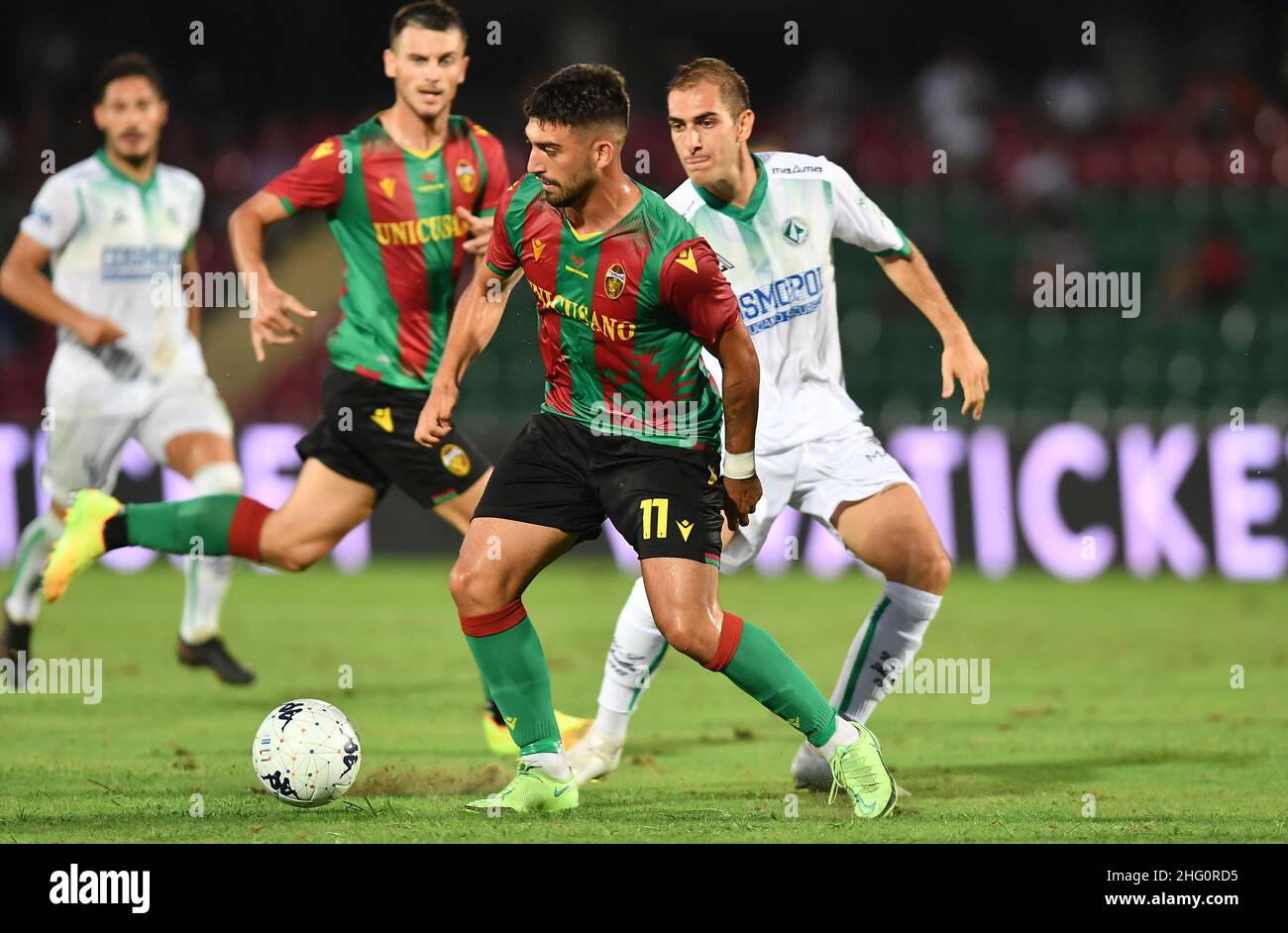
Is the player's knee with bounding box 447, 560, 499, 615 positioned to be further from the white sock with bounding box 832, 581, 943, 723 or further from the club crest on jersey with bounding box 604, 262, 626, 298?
the white sock with bounding box 832, 581, 943, 723

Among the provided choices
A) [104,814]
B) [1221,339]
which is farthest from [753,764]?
[1221,339]

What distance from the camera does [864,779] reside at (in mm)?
5539

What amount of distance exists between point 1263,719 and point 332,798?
4254 millimetres

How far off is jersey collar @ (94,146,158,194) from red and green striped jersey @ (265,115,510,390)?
7.32 ft

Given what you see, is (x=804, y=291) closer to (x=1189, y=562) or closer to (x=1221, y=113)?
(x=1189, y=562)

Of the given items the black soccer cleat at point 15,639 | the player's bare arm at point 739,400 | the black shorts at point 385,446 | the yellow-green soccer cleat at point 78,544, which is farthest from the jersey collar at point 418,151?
the black soccer cleat at point 15,639

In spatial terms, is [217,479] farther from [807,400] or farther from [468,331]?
[807,400]

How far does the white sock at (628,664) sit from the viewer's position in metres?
6.36

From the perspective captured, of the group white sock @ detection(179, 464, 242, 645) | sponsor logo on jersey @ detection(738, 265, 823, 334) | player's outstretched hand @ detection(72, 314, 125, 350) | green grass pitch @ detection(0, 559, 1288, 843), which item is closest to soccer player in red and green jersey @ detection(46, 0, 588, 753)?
green grass pitch @ detection(0, 559, 1288, 843)

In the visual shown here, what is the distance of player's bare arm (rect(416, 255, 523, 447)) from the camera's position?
571 cm

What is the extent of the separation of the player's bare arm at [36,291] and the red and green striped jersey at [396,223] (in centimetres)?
200

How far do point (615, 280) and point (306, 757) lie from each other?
5.76 feet

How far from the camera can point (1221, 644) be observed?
10.2m

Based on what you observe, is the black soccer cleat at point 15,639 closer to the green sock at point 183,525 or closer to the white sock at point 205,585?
the white sock at point 205,585
